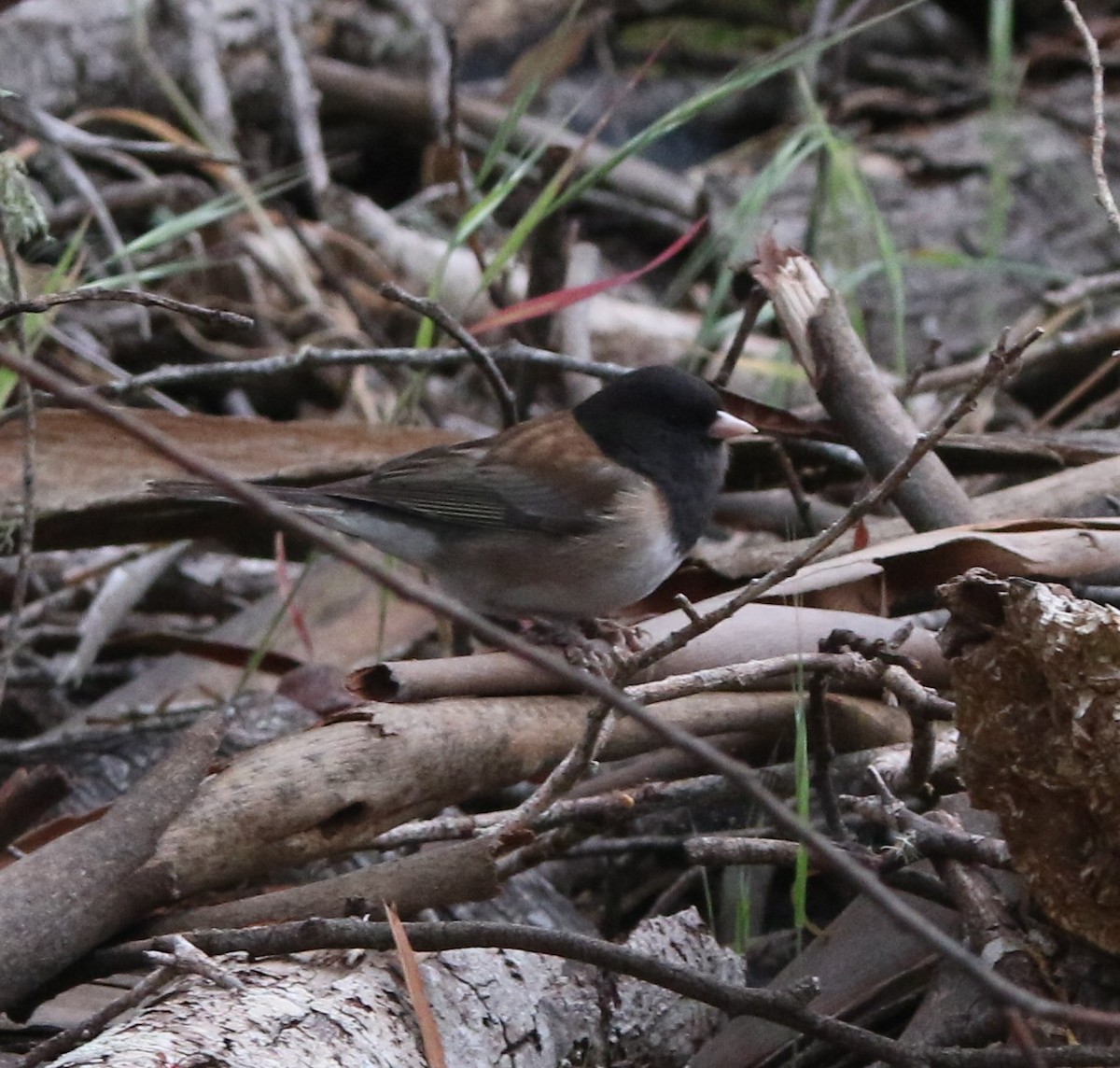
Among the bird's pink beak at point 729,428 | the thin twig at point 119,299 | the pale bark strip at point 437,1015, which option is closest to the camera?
the pale bark strip at point 437,1015

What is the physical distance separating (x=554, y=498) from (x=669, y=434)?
26cm

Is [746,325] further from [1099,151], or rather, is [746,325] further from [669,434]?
[1099,151]

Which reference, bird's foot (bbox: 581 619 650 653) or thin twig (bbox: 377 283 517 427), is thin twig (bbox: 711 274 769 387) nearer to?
thin twig (bbox: 377 283 517 427)

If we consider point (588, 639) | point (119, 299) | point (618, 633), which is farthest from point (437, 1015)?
point (588, 639)

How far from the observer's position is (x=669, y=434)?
3.09 metres

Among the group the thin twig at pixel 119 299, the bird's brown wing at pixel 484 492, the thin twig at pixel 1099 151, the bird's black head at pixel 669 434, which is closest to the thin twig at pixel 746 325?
the bird's black head at pixel 669 434

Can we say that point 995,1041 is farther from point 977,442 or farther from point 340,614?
point 340,614

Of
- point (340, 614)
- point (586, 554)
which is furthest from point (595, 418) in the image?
point (340, 614)

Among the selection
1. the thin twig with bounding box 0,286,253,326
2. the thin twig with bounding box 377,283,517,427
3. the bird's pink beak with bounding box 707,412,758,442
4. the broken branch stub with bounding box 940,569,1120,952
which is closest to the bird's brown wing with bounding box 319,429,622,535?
the thin twig with bounding box 377,283,517,427

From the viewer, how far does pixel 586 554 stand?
2.97m

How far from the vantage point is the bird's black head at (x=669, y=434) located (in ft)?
9.92

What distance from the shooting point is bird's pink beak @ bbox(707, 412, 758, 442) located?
9.68 feet

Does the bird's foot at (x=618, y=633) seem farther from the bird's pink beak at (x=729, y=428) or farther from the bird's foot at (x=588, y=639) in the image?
the bird's pink beak at (x=729, y=428)

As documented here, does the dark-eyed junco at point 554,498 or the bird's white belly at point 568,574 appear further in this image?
the dark-eyed junco at point 554,498
